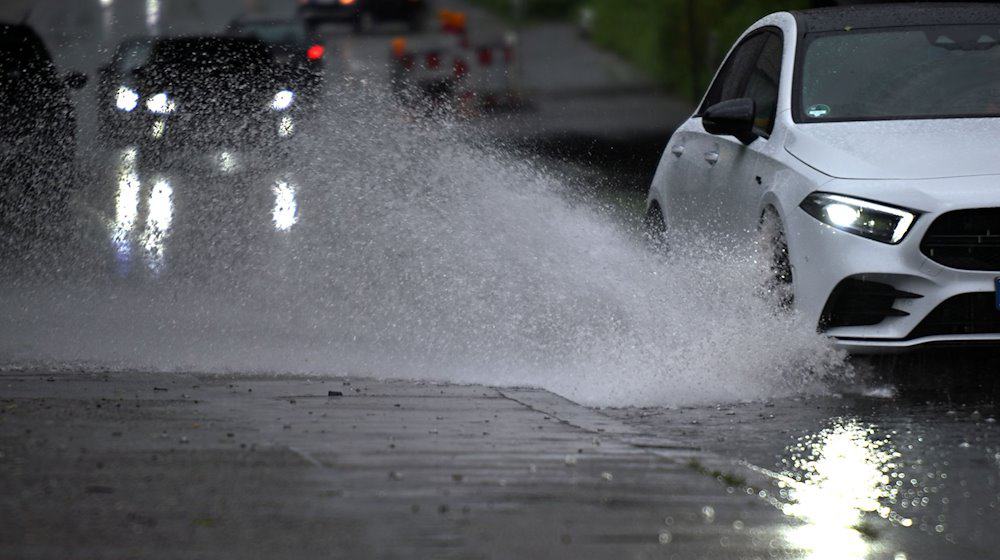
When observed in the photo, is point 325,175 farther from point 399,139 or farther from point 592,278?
point 592,278

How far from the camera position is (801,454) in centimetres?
616

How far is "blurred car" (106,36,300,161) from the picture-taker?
14.1 meters

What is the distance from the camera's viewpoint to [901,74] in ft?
27.7

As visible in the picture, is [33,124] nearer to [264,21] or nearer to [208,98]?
[208,98]

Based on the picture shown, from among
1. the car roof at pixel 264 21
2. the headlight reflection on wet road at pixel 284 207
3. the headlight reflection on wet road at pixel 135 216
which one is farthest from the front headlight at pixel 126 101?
the car roof at pixel 264 21

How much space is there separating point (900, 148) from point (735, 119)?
3.20 ft

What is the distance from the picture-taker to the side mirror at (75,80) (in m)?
14.5

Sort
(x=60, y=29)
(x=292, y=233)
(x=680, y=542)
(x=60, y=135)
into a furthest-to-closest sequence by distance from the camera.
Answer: (x=60, y=29)
(x=60, y=135)
(x=292, y=233)
(x=680, y=542)

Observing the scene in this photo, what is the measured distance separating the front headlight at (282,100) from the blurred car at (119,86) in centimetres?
125

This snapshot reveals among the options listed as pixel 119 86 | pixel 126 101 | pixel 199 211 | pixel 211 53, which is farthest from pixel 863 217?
pixel 211 53

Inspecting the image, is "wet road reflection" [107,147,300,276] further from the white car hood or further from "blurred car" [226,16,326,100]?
"blurred car" [226,16,326,100]

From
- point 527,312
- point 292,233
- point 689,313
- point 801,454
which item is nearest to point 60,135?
point 292,233

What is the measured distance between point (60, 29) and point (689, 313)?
12.8 m

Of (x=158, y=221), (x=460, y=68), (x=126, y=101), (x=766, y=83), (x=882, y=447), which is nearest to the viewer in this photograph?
(x=882, y=447)
